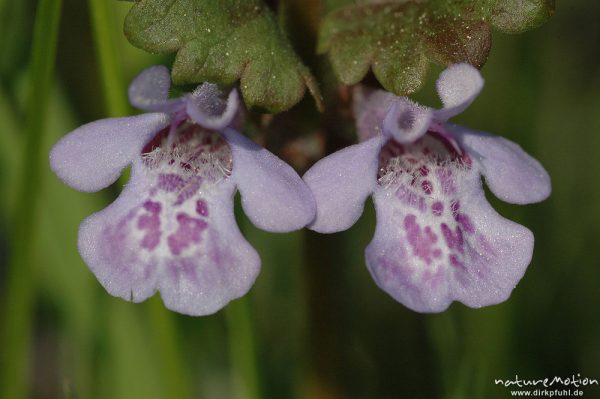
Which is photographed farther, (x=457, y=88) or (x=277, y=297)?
(x=277, y=297)

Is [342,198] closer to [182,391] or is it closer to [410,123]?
[410,123]

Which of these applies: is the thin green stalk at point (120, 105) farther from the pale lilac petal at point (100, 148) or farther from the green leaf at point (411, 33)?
the green leaf at point (411, 33)

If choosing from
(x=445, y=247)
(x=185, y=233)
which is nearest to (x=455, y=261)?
(x=445, y=247)

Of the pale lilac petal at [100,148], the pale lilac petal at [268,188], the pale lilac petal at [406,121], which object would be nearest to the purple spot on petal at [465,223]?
the pale lilac petal at [406,121]

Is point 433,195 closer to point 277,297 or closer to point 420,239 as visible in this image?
point 420,239

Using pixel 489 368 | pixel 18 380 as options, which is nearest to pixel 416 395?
pixel 489 368

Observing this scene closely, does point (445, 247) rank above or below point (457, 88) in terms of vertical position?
below

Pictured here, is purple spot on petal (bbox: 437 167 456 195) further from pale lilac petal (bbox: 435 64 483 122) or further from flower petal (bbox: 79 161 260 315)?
flower petal (bbox: 79 161 260 315)
